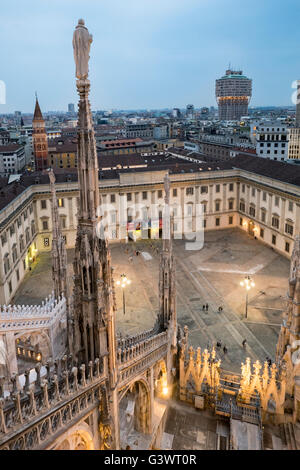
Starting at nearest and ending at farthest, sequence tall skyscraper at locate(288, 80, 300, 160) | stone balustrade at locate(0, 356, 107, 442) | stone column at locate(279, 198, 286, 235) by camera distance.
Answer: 1. stone balustrade at locate(0, 356, 107, 442)
2. stone column at locate(279, 198, 286, 235)
3. tall skyscraper at locate(288, 80, 300, 160)

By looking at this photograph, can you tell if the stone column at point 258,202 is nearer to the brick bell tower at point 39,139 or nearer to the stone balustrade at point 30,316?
the stone balustrade at point 30,316

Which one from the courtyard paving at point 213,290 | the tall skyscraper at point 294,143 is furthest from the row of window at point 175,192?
the tall skyscraper at point 294,143

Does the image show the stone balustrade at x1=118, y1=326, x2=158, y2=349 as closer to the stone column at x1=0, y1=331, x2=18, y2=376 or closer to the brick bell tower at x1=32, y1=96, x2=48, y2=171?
the stone column at x1=0, y1=331, x2=18, y2=376

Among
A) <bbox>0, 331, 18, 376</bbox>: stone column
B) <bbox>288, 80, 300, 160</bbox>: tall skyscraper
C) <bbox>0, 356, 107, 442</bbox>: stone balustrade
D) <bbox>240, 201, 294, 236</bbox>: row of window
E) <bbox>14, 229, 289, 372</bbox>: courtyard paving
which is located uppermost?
<bbox>288, 80, 300, 160</bbox>: tall skyscraper

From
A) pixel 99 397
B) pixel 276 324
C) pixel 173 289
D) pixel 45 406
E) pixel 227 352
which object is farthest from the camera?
pixel 276 324

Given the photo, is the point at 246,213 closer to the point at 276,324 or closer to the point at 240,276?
the point at 240,276

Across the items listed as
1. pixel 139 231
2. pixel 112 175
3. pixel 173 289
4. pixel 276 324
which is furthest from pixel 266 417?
pixel 112 175

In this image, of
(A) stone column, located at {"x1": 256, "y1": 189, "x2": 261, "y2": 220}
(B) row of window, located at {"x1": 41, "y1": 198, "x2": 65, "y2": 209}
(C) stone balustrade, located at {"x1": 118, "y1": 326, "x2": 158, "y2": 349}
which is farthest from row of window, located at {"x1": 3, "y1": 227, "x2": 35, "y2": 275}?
(A) stone column, located at {"x1": 256, "y1": 189, "x2": 261, "y2": 220}
